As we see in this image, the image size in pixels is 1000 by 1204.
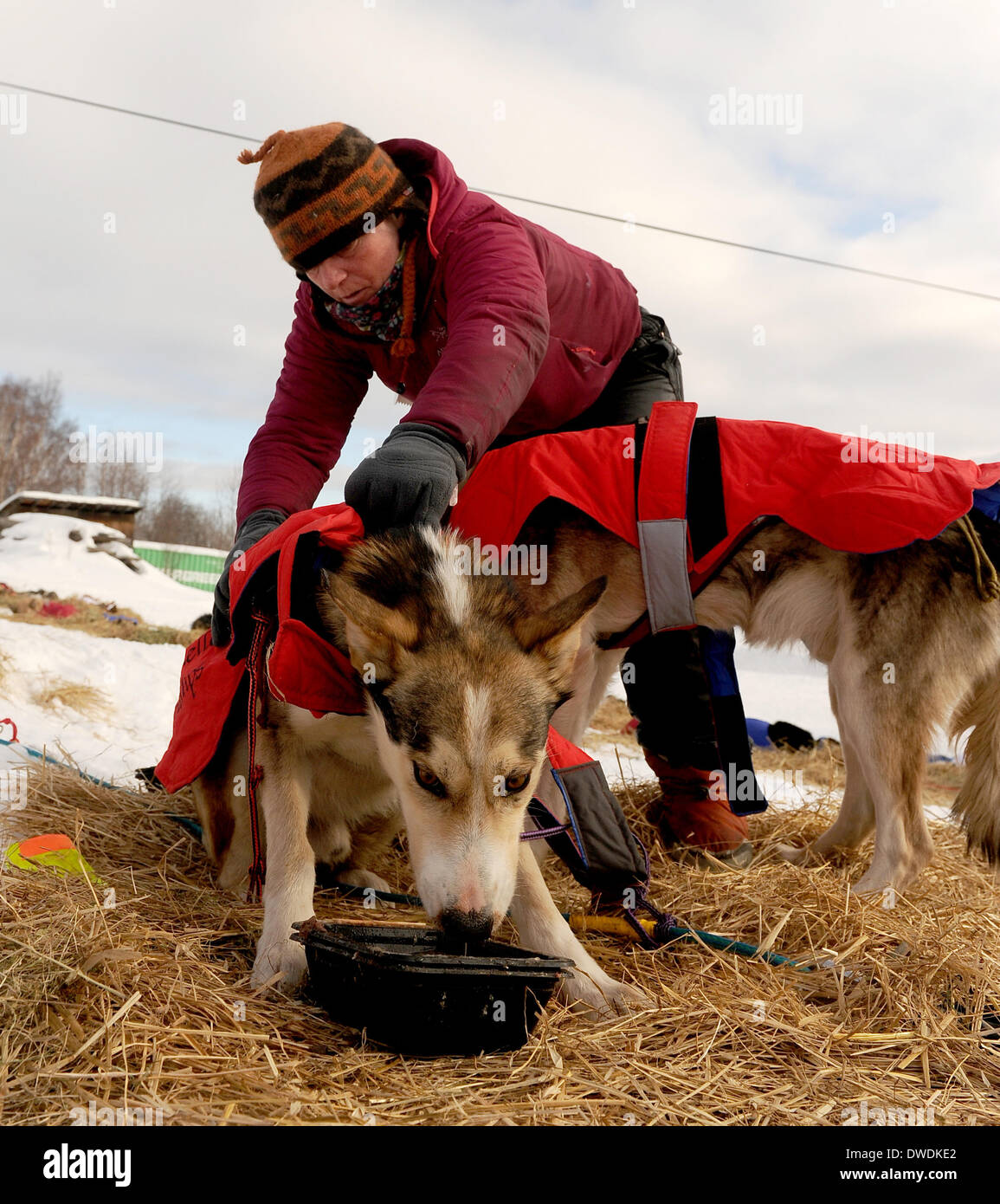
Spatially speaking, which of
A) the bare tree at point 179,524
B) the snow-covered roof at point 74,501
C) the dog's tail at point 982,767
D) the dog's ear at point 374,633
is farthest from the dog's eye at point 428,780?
the bare tree at point 179,524

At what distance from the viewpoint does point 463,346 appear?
2.84 meters

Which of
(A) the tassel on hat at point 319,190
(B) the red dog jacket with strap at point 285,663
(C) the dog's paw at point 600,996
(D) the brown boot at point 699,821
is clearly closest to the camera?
(C) the dog's paw at point 600,996

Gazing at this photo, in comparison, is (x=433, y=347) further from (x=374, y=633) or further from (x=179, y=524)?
(x=179, y=524)

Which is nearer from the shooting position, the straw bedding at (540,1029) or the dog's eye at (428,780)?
the straw bedding at (540,1029)

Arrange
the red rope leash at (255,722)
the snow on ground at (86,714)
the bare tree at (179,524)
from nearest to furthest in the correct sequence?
the red rope leash at (255,722) → the snow on ground at (86,714) → the bare tree at (179,524)

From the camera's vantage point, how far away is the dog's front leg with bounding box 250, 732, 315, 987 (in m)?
2.37

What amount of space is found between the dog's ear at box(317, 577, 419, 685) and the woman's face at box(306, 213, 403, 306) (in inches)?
52.6

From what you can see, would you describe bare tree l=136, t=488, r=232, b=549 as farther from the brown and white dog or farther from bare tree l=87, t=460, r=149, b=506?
the brown and white dog

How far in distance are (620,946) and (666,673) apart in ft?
5.30

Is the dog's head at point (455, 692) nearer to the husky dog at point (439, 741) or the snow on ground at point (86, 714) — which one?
the husky dog at point (439, 741)

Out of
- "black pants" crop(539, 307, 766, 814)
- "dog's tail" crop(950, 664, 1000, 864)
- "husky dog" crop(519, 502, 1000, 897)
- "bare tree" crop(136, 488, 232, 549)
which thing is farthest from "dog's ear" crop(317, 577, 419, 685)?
"bare tree" crop(136, 488, 232, 549)

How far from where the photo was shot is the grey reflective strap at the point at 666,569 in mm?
3205

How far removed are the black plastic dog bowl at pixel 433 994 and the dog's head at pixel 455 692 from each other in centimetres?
14
